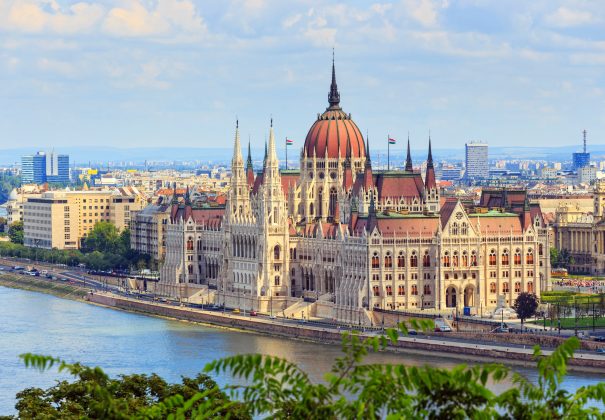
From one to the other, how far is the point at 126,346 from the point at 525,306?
901 inches

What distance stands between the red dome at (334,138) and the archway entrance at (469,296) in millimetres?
18819

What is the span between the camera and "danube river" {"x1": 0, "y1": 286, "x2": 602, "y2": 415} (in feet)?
259

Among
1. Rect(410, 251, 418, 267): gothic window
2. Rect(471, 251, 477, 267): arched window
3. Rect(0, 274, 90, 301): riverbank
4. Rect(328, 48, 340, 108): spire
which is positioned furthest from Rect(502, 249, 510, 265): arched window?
Rect(0, 274, 90, 301): riverbank

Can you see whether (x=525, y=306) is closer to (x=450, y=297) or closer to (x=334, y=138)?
(x=450, y=297)

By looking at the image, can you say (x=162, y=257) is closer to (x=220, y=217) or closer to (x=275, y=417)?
(x=220, y=217)

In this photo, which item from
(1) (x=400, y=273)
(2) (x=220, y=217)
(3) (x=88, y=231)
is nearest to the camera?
(1) (x=400, y=273)

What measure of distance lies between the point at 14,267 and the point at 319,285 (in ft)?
189

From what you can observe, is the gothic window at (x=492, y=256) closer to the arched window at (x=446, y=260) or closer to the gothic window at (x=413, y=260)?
the arched window at (x=446, y=260)

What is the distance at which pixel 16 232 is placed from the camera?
192 meters

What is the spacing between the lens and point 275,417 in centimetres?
2688

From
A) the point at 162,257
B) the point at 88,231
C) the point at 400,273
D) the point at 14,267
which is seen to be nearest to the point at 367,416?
the point at 400,273

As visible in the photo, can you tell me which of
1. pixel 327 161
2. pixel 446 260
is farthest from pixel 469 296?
pixel 327 161

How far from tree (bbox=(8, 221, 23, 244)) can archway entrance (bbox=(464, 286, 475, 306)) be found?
9223cm

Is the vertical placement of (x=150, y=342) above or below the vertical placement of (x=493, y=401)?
below
